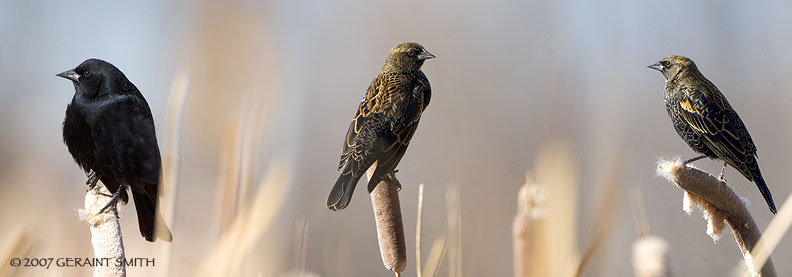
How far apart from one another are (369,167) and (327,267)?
451 mm

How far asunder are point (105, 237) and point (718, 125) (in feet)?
5.41

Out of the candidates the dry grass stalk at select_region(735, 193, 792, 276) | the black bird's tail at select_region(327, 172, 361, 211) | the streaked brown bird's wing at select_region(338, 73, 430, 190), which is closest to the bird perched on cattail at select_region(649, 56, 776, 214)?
the dry grass stalk at select_region(735, 193, 792, 276)

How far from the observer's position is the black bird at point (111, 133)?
1.71 metres

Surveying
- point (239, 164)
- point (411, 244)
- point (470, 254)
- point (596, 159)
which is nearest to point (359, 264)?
point (411, 244)

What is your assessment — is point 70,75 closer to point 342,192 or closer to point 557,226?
point 342,192

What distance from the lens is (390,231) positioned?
1266mm

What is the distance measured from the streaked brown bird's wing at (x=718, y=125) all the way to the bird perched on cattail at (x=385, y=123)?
2.66 feet

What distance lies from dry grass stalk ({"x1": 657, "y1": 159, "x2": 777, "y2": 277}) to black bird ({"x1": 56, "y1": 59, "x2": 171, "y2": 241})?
1.18m

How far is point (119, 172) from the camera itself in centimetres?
172

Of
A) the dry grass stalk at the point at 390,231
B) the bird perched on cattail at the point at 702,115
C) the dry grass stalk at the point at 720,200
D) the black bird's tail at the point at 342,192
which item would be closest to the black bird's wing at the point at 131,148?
the black bird's tail at the point at 342,192

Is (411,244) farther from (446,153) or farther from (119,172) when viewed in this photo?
(119,172)

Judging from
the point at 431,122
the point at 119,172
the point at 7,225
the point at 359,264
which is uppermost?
the point at 431,122

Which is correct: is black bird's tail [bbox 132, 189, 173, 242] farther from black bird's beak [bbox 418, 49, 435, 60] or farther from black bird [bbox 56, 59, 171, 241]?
black bird's beak [bbox 418, 49, 435, 60]

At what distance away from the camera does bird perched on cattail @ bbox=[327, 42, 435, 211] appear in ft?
4.97
